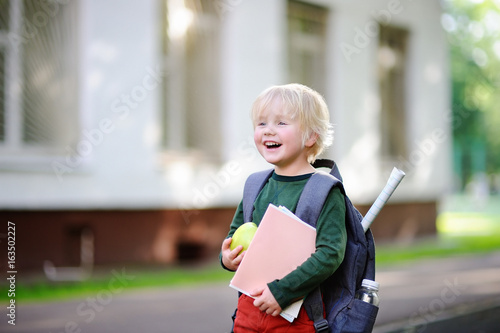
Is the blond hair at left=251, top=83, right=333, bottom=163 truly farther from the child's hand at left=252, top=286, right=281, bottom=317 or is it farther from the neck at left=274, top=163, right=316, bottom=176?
the child's hand at left=252, top=286, right=281, bottom=317

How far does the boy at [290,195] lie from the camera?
233 cm

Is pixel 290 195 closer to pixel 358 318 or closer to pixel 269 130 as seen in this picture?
pixel 269 130

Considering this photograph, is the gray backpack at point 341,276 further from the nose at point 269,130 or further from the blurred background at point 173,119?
the blurred background at point 173,119

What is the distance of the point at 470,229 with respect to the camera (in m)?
20.2

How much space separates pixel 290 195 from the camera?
250cm

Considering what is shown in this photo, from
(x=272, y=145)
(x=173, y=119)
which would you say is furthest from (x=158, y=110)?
(x=272, y=145)

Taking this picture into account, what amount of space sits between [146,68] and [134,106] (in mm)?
595

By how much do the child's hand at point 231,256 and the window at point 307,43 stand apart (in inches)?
390

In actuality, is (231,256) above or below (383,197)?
below

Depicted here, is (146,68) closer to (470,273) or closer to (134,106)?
(134,106)

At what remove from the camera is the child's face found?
8.07 feet

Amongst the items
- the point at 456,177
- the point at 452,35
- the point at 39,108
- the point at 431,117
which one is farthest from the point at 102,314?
the point at 456,177

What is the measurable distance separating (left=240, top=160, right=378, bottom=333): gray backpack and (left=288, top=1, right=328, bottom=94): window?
987 centimetres

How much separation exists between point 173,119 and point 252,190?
8.11m
